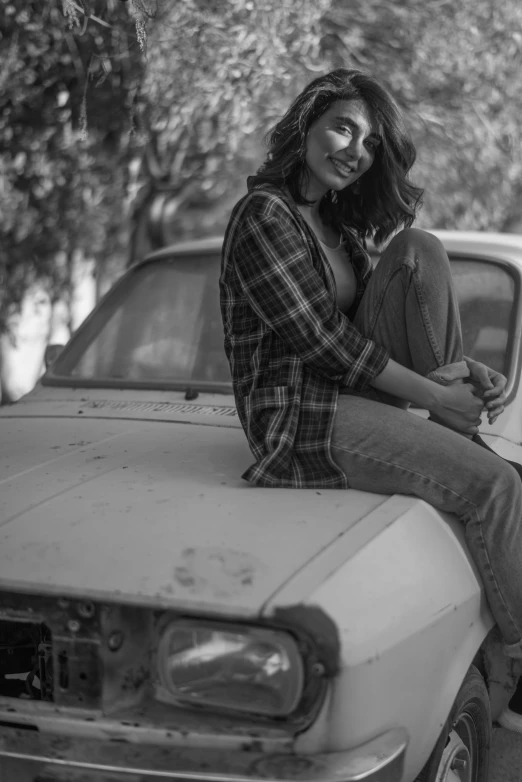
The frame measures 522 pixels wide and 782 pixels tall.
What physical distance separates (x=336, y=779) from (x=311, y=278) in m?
1.29

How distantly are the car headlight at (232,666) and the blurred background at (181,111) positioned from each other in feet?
10.1

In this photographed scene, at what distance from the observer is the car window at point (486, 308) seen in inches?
136

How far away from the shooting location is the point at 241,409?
9.46 ft

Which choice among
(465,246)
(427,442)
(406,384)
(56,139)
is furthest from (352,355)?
(56,139)

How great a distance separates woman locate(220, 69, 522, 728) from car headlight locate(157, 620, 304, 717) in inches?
27.0

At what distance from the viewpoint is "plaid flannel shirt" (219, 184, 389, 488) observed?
2.69 meters

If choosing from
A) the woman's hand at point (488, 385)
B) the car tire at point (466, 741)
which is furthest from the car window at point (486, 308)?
the car tire at point (466, 741)

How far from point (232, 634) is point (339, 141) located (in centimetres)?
151

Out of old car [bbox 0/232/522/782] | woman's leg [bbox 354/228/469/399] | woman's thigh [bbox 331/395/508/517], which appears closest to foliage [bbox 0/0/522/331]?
woman's leg [bbox 354/228/469/399]

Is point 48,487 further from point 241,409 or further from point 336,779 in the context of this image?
point 336,779

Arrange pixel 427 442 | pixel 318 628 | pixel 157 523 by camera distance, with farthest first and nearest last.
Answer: pixel 427 442 → pixel 157 523 → pixel 318 628

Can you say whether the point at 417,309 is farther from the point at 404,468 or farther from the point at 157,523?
the point at 157,523

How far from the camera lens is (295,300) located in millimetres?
2691

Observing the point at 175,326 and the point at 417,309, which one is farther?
the point at 175,326
